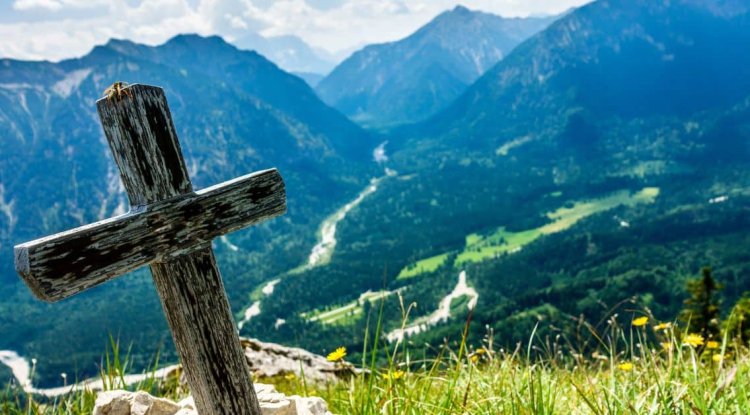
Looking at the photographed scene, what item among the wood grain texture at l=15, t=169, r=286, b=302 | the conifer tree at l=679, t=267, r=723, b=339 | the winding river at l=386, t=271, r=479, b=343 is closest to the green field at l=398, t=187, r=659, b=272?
the winding river at l=386, t=271, r=479, b=343

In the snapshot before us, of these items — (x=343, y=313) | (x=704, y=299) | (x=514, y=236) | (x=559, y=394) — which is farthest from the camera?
(x=514, y=236)

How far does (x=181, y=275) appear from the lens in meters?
3.24

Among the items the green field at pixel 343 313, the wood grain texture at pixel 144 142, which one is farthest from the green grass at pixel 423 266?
the wood grain texture at pixel 144 142

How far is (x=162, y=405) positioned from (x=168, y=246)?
208cm

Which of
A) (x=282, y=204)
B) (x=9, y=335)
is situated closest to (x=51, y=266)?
(x=282, y=204)

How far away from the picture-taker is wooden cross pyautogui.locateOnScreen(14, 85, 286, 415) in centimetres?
290

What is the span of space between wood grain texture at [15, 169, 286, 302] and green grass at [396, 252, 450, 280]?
145153mm

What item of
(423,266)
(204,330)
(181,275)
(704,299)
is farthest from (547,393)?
(423,266)

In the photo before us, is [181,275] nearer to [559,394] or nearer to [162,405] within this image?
[162,405]

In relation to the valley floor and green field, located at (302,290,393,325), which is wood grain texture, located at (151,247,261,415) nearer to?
the valley floor

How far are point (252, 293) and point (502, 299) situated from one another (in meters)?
88.7

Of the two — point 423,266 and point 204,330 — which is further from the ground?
point 204,330

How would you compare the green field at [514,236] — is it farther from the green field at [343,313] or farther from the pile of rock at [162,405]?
the pile of rock at [162,405]

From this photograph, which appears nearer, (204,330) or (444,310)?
(204,330)
